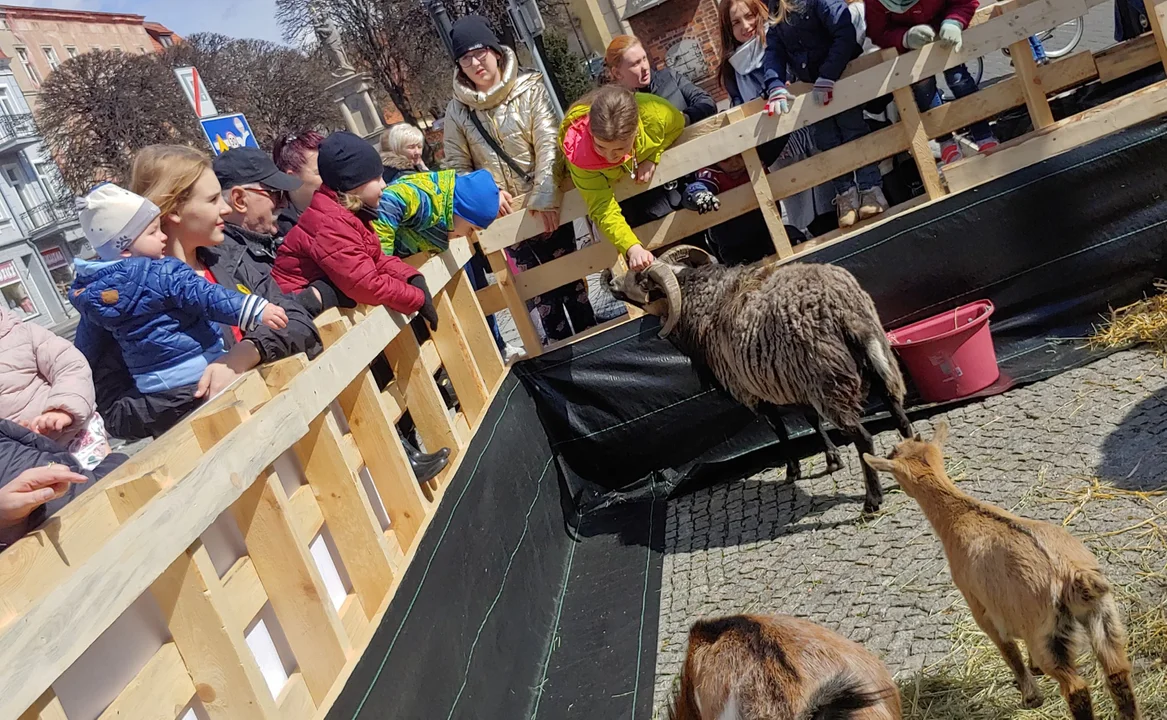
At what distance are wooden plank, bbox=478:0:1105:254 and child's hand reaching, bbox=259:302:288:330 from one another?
8.52 ft

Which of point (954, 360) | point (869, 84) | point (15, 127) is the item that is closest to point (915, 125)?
point (869, 84)

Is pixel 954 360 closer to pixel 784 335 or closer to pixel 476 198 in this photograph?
pixel 784 335

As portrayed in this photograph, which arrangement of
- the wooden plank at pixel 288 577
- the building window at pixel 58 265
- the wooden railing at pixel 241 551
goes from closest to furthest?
1. the wooden railing at pixel 241 551
2. the wooden plank at pixel 288 577
3. the building window at pixel 58 265

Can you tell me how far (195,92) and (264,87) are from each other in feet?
93.3

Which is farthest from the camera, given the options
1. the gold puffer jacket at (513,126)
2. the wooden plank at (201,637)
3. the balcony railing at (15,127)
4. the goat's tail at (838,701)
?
the balcony railing at (15,127)

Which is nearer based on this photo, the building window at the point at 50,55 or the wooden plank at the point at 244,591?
the wooden plank at the point at 244,591

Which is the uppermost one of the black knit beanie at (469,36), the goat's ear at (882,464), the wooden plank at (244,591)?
the black knit beanie at (469,36)

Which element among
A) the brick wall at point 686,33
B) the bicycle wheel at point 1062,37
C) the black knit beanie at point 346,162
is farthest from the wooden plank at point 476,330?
the brick wall at point 686,33

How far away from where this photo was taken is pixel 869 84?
5.25 m

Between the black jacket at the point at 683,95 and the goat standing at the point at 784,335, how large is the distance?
1.07 metres

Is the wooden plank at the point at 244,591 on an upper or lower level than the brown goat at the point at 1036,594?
upper

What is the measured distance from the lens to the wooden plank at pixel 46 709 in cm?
177

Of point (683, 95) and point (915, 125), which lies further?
point (683, 95)

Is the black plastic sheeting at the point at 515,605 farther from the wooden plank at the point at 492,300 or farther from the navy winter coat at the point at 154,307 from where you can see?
the navy winter coat at the point at 154,307
